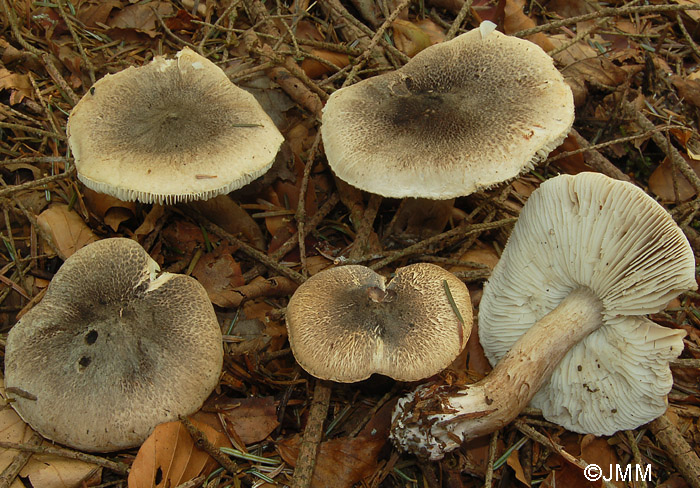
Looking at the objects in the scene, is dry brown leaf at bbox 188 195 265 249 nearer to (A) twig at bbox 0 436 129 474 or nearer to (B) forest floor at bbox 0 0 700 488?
(B) forest floor at bbox 0 0 700 488

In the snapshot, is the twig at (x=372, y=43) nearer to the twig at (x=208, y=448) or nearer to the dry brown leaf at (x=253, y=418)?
the dry brown leaf at (x=253, y=418)

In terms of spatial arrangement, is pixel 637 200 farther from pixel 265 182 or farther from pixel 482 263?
pixel 265 182

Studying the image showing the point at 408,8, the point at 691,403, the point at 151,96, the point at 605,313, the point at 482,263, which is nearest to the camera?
the point at 605,313

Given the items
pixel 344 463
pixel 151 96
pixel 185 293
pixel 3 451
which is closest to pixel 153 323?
pixel 185 293

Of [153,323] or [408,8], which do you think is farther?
[408,8]

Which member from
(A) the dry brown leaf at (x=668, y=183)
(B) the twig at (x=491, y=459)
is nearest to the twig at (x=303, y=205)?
(B) the twig at (x=491, y=459)

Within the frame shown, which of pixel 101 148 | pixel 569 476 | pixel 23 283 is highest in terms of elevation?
pixel 101 148
